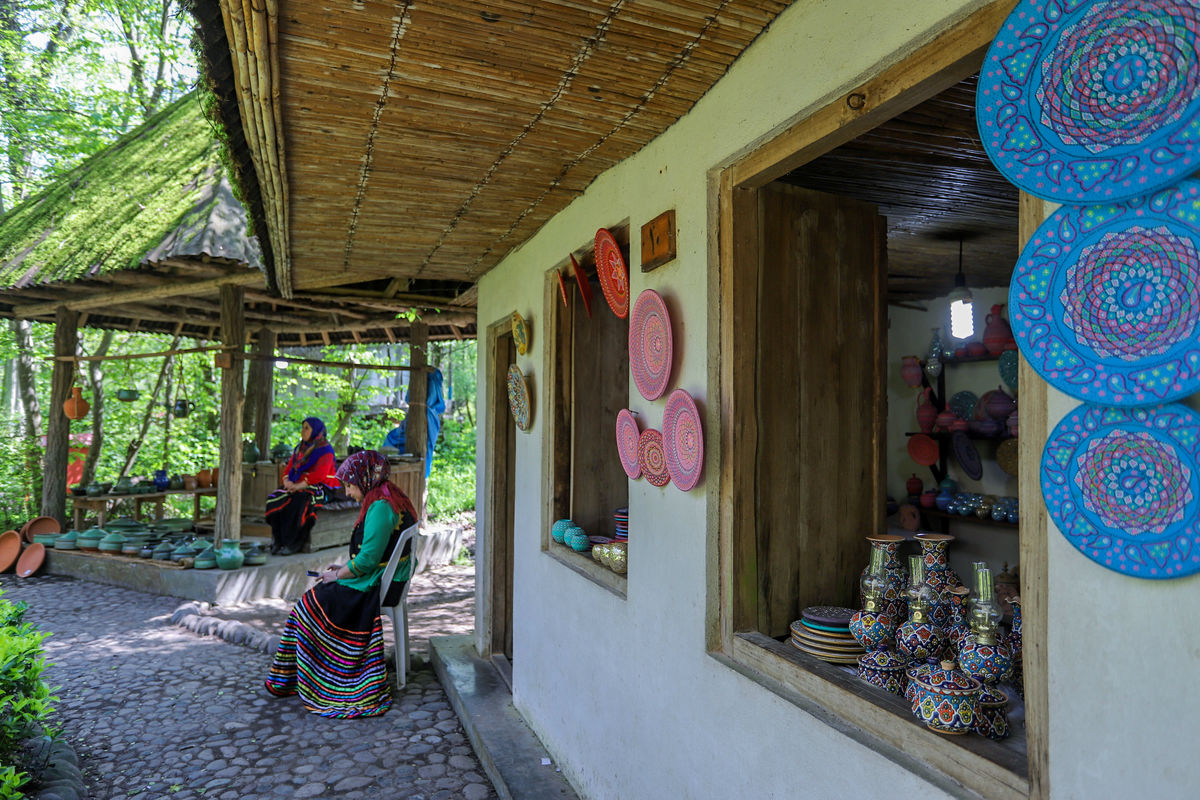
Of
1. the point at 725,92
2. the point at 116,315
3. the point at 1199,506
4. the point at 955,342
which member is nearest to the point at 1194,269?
the point at 1199,506

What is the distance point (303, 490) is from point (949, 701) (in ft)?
25.2

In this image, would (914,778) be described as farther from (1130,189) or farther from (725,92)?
(725,92)

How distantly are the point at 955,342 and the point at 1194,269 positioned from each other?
484cm

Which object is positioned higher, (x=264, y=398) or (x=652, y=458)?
(x=264, y=398)

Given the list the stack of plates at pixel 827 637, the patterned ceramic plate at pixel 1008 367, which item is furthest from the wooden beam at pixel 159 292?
the stack of plates at pixel 827 637

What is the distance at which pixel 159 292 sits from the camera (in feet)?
26.7

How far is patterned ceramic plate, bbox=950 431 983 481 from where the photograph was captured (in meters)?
5.50

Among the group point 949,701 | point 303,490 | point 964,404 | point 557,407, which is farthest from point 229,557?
point 949,701

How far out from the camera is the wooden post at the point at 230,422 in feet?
25.5

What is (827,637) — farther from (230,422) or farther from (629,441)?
(230,422)

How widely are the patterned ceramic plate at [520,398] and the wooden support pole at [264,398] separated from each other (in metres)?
6.71

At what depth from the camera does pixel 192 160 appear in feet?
30.5

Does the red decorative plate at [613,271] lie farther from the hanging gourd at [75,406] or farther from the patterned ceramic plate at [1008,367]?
the hanging gourd at [75,406]

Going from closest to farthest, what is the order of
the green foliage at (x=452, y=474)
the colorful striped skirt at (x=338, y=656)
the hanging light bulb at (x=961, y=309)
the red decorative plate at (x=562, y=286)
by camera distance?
the red decorative plate at (x=562, y=286)
the hanging light bulb at (x=961, y=309)
the colorful striped skirt at (x=338, y=656)
the green foliage at (x=452, y=474)
